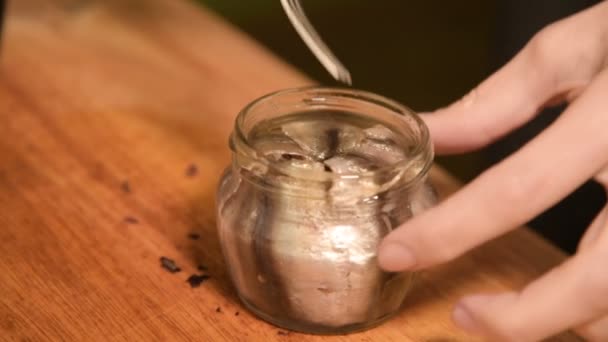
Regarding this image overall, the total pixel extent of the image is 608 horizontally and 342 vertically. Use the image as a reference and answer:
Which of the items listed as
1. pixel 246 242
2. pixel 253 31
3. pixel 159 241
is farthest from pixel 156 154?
pixel 253 31

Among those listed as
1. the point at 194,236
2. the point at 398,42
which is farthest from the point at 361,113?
the point at 398,42

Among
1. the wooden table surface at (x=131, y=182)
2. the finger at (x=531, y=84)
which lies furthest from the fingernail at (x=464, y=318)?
the finger at (x=531, y=84)

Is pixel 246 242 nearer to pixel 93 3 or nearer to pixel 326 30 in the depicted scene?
pixel 93 3

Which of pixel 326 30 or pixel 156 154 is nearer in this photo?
pixel 156 154

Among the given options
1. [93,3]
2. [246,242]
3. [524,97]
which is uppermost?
[524,97]

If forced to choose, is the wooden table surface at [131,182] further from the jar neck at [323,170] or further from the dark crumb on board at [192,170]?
the jar neck at [323,170]

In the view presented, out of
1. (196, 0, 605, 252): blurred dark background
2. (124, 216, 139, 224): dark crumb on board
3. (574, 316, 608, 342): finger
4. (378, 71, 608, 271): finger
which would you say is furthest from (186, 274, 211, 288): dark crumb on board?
(196, 0, 605, 252): blurred dark background

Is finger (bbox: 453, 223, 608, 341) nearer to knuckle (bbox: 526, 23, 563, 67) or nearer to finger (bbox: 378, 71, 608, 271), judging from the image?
finger (bbox: 378, 71, 608, 271)
